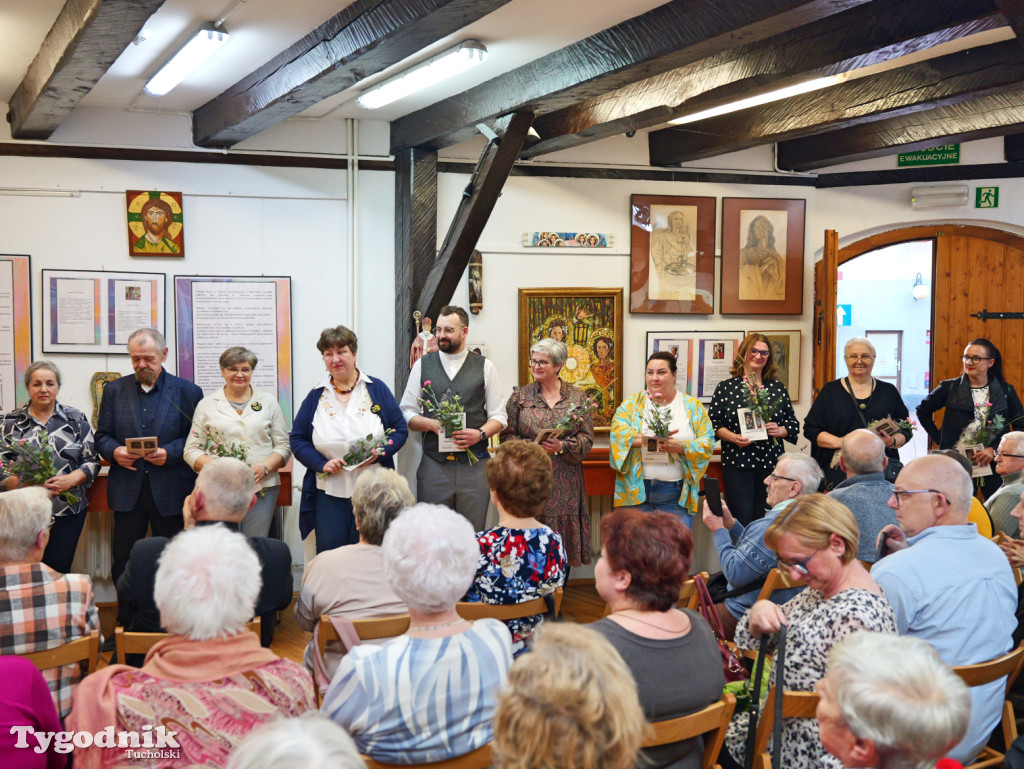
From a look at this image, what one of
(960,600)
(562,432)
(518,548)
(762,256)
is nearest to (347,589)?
(518,548)

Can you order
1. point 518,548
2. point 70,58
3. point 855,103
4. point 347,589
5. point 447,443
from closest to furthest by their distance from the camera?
1. point 347,589
2. point 518,548
3. point 70,58
4. point 447,443
5. point 855,103

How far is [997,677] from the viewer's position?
8.84ft

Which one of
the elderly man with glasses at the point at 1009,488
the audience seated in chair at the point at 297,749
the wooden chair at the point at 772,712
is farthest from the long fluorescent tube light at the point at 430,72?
the audience seated in chair at the point at 297,749

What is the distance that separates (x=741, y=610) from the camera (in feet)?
12.4

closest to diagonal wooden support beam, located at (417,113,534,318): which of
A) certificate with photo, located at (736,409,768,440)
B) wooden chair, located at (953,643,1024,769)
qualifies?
certificate with photo, located at (736,409,768,440)

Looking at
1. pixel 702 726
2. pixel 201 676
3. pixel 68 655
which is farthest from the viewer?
pixel 68 655

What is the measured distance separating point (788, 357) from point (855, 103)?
8.47 ft

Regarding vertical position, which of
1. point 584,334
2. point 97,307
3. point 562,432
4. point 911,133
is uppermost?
point 911,133

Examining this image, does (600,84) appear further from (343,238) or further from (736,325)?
(736,325)

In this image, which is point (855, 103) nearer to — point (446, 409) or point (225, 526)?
point (446, 409)

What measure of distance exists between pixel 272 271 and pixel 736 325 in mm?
3886

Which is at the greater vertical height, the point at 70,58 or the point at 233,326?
the point at 70,58

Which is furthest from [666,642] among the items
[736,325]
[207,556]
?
[736,325]

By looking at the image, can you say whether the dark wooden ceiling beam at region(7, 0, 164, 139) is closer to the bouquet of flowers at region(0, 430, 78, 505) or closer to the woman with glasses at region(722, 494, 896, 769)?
the bouquet of flowers at region(0, 430, 78, 505)
